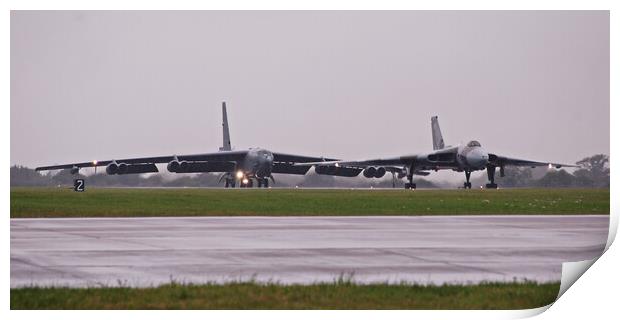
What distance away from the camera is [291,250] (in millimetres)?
14531

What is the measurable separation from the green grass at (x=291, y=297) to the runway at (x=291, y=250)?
20.8 inches

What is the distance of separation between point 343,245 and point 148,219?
8.78 metres

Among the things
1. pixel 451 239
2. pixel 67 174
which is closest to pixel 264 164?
pixel 67 174

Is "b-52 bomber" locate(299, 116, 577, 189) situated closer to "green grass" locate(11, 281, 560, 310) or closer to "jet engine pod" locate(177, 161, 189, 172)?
"jet engine pod" locate(177, 161, 189, 172)

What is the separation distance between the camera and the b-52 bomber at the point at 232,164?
7069 centimetres

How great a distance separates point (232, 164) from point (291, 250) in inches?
2453

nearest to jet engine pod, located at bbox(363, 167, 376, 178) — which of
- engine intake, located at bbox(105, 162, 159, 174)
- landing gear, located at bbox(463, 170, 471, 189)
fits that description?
landing gear, located at bbox(463, 170, 471, 189)

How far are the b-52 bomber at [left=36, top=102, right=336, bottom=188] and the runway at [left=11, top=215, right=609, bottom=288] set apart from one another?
46.9m

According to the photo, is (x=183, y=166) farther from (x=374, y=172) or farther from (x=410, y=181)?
(x=410, y=181)

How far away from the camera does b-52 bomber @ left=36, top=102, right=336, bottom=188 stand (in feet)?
232

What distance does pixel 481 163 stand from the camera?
6225 centimetres

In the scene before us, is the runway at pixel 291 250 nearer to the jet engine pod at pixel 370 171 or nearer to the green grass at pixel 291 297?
the green grass at pixel 291 297

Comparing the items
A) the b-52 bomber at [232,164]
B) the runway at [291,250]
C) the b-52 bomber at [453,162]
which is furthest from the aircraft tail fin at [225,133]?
the runway at [291,250]
